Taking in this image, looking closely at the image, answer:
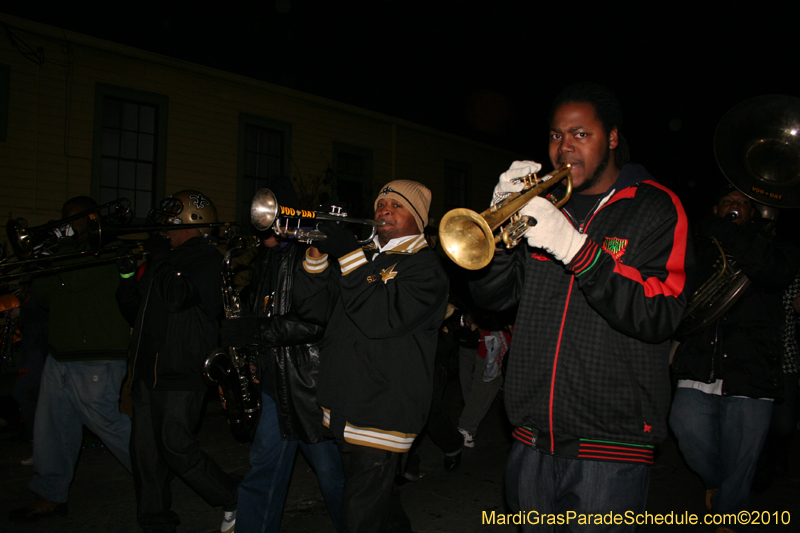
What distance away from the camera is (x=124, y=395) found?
6.44 metres

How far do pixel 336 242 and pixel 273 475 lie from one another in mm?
1749

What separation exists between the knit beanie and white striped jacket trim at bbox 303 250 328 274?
484mm

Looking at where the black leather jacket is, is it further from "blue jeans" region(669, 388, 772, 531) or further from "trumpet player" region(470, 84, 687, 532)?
"blue jeans" region(669, 388, 772, 531)

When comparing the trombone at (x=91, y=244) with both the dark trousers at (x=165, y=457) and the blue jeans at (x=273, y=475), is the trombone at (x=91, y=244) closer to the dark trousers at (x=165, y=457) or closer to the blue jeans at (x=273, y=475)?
the dark trousers at (x=165, y=457)

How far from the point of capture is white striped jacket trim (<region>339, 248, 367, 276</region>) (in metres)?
2.84

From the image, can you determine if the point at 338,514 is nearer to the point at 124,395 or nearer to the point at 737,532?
the point at 737,532

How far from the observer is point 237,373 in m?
4.21

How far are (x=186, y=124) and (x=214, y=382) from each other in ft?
27.2

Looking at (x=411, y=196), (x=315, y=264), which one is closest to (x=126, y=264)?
(x=315, y=264)

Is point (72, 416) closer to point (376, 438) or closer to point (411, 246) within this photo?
point (376, 438)

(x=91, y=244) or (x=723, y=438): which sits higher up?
(x=91, y=244)

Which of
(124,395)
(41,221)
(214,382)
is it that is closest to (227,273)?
(214,382)

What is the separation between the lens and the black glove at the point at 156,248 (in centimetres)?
426

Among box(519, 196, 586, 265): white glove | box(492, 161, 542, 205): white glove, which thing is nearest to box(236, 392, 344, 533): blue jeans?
box(492, 161, 542, 205): white glove
